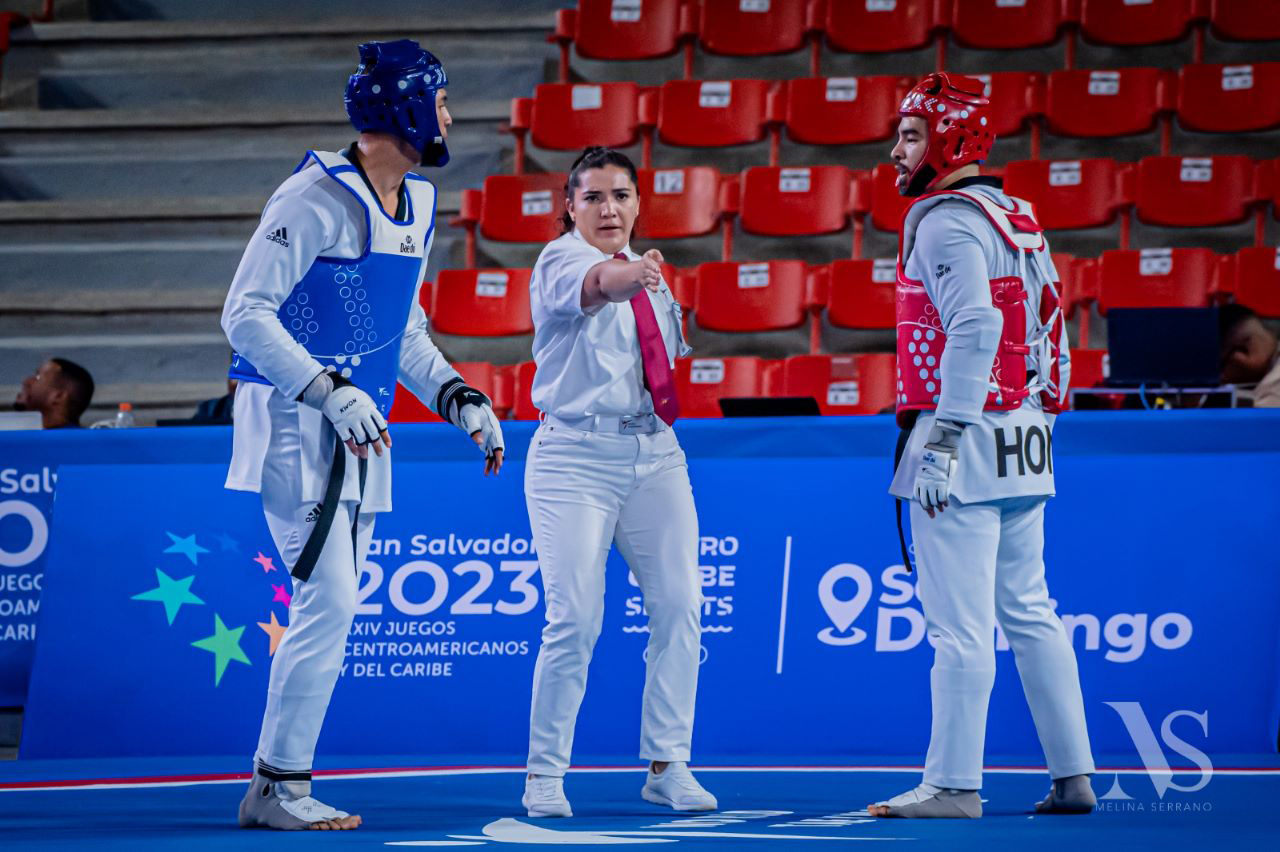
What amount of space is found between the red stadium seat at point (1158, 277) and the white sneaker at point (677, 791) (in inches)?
226

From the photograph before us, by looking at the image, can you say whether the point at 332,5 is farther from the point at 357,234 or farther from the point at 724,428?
the point at 357,234

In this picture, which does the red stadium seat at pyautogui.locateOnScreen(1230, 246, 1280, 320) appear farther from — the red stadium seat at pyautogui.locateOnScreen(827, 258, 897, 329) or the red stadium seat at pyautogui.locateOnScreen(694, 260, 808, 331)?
the red stadium seat at pyautogui.locateOnScreen(694, 260, 808, 331)

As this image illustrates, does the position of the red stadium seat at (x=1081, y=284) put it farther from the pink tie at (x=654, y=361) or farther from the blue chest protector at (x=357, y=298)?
the blue chest protector at (x=357, y=298)

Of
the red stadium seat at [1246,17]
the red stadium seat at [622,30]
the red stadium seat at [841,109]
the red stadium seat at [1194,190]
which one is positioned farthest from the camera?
the red stadium seat at [622,30]

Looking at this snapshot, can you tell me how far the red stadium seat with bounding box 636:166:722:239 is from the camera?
390 inches

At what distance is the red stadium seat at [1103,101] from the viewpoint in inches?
391

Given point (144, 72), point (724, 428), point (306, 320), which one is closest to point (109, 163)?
point (144, 72)

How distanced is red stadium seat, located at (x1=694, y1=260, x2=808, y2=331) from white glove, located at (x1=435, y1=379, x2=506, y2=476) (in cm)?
543

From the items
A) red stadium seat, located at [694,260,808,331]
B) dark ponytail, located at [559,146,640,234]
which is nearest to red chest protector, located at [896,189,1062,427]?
dark ponytail, located at [559,146,640,234]

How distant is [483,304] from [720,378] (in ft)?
5.86

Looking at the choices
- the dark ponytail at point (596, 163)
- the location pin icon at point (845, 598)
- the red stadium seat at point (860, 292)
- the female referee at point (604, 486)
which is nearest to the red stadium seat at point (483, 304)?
the red stadium seat at point (860, 292)

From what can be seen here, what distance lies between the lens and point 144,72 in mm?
11812

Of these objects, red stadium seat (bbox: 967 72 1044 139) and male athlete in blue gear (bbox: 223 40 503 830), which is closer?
male athlete in blue gear (bbox: 223 40 503 830)

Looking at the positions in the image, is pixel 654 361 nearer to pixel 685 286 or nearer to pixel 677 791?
pixel 677 791
